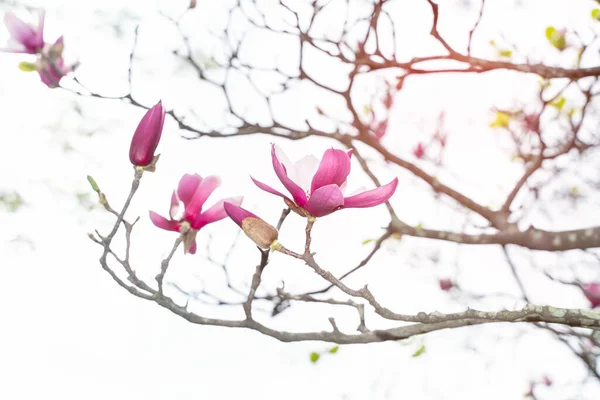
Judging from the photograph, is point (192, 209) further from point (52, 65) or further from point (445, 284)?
point (445, 284)

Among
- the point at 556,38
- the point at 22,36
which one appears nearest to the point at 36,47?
the point at 22,36

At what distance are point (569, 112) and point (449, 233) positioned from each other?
100 cm

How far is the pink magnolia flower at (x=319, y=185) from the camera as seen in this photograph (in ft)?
2.71

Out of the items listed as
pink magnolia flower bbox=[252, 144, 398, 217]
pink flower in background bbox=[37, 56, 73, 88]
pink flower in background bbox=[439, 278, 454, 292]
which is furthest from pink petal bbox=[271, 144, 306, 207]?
pink flower in background bbox=[439, 278, 454, 292]

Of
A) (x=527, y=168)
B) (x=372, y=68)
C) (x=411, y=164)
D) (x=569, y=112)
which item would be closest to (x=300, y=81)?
(x=372, y=68)

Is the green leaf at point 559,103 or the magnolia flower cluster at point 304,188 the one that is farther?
the green leaf at point 559,103

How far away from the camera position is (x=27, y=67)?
137cm

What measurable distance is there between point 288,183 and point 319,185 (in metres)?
0.05

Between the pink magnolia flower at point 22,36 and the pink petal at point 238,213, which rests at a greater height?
the pink petal at point 238,213

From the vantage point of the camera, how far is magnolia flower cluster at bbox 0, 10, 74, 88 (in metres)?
1.38

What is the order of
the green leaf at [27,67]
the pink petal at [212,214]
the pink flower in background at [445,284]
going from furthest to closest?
the pink flower in background at [445,284], the green leaf at [27,67], the pink petal at [212,214]

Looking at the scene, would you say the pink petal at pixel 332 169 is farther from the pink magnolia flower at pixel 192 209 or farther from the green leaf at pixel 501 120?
the green leaf at pixel 501 120

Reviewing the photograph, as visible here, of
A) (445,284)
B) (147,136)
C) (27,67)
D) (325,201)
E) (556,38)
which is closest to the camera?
(325,201)

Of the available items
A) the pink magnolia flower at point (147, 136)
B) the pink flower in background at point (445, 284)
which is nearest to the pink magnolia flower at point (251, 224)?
the pink magnolia flower at point (147, 136)
